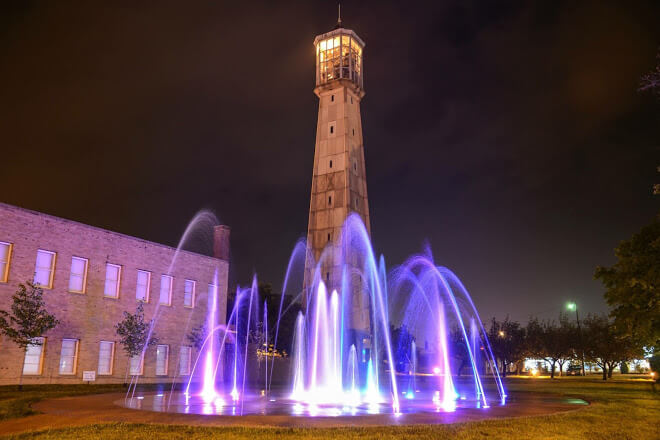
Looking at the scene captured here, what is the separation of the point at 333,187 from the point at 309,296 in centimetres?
1102

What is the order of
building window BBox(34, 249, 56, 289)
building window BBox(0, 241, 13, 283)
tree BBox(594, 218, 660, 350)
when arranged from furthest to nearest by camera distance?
building window BBox(34, 249, 56, 289)
building window BBox(0, 241, 13, 283)
tree BBox(594, 218, 660, 350)

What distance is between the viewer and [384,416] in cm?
1361

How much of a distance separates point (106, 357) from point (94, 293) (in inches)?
152

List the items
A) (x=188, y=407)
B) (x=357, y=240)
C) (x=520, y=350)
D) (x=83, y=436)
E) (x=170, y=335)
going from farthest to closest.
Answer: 1. (x=520, y=350)
2. (x=357, y=240)
3. (x=170, y=335)
4. (x=188, y=407)
5. (x=83, y=436)

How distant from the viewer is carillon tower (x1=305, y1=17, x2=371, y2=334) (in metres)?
52.8

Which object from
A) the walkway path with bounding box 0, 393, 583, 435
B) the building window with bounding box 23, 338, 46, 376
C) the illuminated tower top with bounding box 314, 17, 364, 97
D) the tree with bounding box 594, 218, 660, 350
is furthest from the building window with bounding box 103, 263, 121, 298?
the illuminated tower top with bounding box 314, 17, 364, 97

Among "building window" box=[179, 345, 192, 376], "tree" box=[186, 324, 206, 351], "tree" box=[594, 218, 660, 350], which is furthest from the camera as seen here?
"tree" box=[186, 324, 206, 351]

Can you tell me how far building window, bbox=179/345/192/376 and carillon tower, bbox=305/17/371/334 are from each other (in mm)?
17594

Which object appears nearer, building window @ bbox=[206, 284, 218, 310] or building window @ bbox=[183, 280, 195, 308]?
building window @ bbox=[183, 280, 195, 308]

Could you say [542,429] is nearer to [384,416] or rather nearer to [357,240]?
[384,416]

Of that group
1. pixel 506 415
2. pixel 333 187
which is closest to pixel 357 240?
pixel 333 187

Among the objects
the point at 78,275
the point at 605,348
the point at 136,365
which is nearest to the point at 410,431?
the point at 78,275

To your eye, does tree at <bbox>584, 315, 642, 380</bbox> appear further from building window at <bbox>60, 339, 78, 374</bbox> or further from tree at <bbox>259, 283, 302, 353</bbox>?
building window at <bbox>60, 339, 78, 374</bbox>

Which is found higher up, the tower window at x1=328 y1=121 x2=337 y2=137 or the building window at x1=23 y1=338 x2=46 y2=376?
the tower window at x1=328 y1=121 x2=337 y2=137
